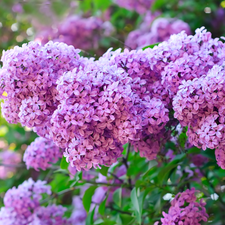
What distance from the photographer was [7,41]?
3.14 meters

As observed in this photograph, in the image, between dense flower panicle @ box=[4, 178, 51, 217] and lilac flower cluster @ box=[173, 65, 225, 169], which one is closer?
lilac flower cluster @ box=[173, 65, 225, 169]

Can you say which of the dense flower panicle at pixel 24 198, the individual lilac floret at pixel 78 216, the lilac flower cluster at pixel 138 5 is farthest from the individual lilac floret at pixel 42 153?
the lilac flower cluster at pixel 138 5

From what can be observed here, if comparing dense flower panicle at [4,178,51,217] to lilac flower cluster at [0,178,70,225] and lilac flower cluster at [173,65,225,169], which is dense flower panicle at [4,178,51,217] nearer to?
lilac flower cluster at [0,178,70,225]

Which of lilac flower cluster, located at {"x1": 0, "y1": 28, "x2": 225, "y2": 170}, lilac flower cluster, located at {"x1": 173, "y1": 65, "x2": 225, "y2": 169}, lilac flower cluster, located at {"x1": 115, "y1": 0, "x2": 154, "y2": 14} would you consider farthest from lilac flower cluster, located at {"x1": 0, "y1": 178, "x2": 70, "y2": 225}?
lilac flower cluster, located at {"x1": 115, "y1": 0, "x2": 154, "y2": 14}

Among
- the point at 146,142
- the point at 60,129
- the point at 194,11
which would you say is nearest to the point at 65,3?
the point at 60,129

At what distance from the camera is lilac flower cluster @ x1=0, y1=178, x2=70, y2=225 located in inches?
64.2

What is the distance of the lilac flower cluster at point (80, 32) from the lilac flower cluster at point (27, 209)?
75.6 inches

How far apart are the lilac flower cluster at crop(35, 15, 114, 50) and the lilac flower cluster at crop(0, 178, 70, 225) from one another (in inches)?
75.6

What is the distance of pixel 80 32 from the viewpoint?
11.4ft

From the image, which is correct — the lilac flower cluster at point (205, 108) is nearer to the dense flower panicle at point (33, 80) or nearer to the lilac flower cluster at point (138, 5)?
the dense flower panicle at point (33, 80)

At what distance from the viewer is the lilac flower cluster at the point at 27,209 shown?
1630mm

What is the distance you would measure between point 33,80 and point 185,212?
2.47 ft

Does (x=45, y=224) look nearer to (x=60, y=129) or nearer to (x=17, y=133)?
(x=60, y=129)

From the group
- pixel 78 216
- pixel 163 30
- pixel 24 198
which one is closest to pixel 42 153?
pixel 24 198
